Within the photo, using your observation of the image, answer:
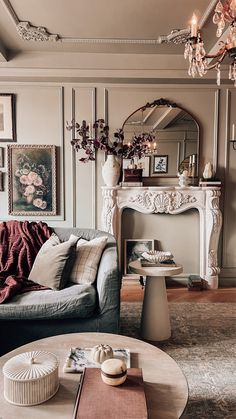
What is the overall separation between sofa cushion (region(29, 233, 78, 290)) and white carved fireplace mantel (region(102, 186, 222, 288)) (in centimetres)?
124

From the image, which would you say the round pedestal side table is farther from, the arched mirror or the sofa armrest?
the arched mirror

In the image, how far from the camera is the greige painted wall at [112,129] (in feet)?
13.0

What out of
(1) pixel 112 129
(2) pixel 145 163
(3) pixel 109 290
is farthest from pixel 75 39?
(3) pixel 109 290

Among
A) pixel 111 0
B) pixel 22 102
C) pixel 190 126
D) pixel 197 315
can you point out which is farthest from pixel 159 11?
pixel 197 315

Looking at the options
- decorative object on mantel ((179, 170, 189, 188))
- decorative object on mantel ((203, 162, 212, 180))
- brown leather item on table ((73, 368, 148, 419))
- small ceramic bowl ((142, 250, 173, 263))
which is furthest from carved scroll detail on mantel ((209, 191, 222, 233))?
brown leather item on table ((73, 368, 148, 419))

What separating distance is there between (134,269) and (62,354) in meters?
1.13

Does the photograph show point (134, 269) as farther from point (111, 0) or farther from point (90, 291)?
point (111, 0)

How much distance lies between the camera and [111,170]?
3779mm

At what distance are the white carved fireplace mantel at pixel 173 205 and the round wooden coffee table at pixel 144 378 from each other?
2.21m

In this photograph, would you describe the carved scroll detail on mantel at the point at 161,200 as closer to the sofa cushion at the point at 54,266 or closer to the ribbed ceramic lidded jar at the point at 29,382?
the sofa cushion at the point at 54,266

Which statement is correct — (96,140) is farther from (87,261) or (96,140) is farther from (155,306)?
(155,306)

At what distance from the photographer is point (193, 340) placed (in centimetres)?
263

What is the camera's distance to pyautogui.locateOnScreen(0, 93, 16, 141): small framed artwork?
392cm

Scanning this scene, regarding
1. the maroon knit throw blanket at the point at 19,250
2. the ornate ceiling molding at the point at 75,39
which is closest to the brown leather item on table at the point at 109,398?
the maroon knit throw blanket at the point at 19,250
